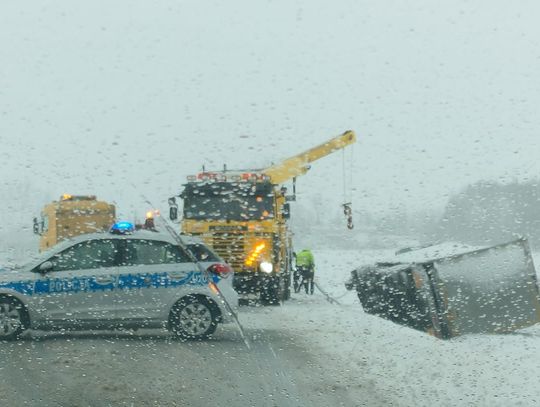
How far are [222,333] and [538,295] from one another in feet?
16.4

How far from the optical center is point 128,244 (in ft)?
43.8

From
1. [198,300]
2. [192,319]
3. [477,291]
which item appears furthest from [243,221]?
[192,319]

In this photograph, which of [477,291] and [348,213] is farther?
[348,213]

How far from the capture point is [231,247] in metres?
21.2

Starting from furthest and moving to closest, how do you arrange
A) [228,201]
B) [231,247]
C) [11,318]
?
[231,247]
[228,201]
[11,318]

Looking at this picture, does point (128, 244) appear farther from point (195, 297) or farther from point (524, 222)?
point (524, 222)

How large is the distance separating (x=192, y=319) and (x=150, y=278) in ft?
2.55

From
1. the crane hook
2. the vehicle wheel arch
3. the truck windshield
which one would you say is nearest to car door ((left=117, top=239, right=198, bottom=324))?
the vehicle wheel arch

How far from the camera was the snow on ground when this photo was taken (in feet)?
29.8

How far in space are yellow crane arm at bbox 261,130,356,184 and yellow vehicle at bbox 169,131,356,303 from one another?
2373mm

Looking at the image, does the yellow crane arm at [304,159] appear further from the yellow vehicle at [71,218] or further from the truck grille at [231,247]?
the yellow vehicle at [71,218]

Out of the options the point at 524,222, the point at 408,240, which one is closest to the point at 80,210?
the point at 408,240

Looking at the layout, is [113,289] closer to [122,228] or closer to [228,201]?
[122,228]

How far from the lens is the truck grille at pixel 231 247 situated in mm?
20906
